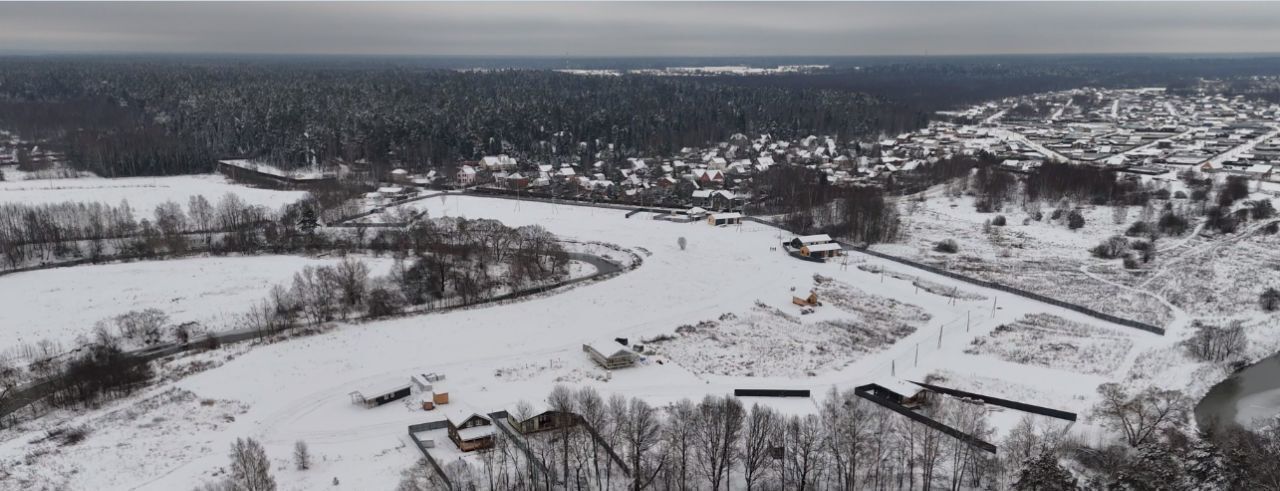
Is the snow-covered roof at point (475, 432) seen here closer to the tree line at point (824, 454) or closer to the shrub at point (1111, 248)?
the tree line at point (824, 454)

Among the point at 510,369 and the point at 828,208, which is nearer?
the point at 510,369

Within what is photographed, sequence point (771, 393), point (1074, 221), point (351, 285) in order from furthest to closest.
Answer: point (1074, 221) → point (351, 285) → point (771, 393)

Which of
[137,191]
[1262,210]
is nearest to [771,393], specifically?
[1262,210]

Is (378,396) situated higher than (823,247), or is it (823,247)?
(823,247)

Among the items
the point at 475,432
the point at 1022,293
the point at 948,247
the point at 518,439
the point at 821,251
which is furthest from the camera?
the point at 948,247

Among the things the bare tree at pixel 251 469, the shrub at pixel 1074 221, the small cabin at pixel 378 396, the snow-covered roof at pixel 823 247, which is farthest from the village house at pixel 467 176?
the bare tree at pixel 251 469

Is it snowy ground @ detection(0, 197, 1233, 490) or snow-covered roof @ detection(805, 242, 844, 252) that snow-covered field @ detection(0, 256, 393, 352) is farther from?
snow-covered roof @ detection(805, 242, 844, 252)

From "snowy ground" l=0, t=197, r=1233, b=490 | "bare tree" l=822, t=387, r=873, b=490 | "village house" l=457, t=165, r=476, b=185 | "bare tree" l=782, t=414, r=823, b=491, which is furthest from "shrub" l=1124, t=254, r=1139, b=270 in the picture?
"village house" l=457, t=165, r=476, b=185

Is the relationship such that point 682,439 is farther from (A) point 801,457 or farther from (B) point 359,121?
(B) point 359,121
